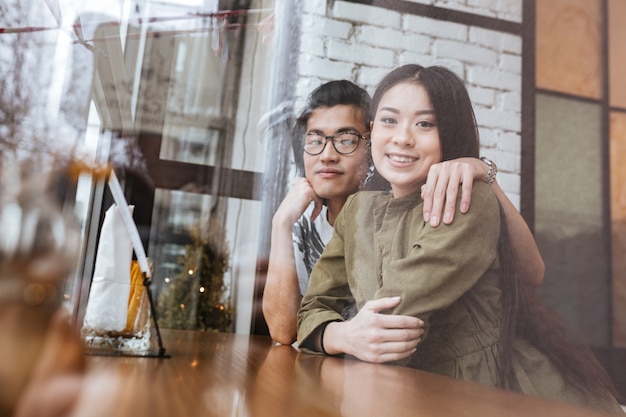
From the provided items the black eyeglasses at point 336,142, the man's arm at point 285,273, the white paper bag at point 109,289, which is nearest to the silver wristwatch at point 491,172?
the black eyeglasses at point 336,142

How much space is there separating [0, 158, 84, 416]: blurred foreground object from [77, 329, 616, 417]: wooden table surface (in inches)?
7.2

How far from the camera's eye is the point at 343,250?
0.93 metres

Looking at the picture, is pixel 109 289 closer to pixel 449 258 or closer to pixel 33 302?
pixel 449 258

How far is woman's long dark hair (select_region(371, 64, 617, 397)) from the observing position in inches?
24.8

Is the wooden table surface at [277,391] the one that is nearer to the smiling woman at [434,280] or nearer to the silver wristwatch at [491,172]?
the smiling woman at [434,280]

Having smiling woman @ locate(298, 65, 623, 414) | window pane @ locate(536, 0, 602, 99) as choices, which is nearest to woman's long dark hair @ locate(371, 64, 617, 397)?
smiling woman @ locate(298, 65, 623, 414)

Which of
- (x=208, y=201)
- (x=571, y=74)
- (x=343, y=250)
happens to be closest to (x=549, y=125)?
(x=571, y=74)

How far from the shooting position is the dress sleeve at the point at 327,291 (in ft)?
2.98

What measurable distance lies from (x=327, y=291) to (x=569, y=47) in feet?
1.67

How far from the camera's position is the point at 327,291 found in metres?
0.94

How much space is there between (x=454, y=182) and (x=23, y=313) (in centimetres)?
70

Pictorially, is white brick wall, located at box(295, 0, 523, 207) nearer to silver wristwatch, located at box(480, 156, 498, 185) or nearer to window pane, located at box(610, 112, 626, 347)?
silver wristwatch, located at box(480, 156, 498, 185)

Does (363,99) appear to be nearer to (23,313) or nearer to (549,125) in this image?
(549,125)

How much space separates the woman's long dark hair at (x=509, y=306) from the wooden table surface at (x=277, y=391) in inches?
2.1
